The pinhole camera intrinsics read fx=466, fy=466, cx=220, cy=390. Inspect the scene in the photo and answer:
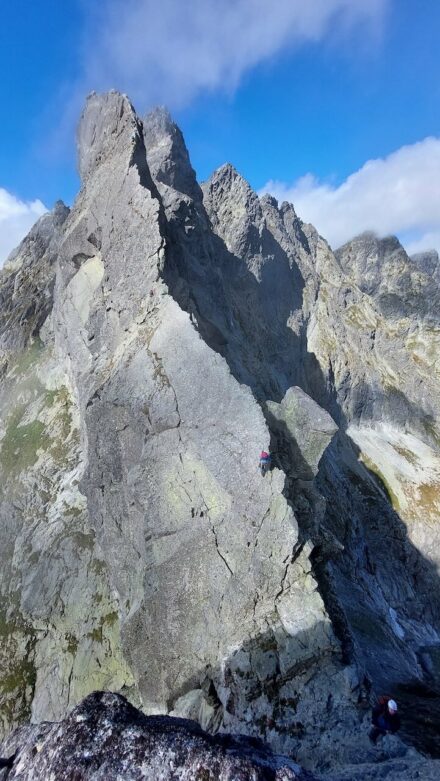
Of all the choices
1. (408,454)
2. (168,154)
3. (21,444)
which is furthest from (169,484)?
(408,454)

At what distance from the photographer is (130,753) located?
Answer: 9.44 meters

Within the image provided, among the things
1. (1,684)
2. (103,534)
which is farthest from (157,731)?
(1,684)

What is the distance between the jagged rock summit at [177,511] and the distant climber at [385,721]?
2.08 feet

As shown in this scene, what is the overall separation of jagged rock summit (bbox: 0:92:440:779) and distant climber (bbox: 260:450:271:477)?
0.55 meters

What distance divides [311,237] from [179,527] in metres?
98.0

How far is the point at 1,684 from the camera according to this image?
3366 centimetres

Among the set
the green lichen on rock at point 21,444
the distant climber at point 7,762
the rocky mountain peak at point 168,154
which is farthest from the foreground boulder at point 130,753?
the rocky mountain peak at point 168,154

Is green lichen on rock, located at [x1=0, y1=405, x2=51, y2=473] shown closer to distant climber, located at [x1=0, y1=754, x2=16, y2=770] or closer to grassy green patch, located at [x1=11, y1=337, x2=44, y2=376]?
grassy green patch, located at [x1=11, y1=337, x2=44, y2=376]

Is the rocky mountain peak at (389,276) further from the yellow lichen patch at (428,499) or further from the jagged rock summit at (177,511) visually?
the jagged rock summit at (177,511)

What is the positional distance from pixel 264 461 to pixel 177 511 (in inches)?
254

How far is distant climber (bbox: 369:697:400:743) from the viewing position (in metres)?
18.3

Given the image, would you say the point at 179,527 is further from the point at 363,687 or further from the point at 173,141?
the point at 173,141

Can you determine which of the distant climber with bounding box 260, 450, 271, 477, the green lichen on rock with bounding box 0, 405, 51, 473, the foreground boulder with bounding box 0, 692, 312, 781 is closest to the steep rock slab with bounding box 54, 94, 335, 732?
the distant climber with bounding box 260, 450, 271, 477

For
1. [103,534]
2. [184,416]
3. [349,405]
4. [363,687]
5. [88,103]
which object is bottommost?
[103,534]
